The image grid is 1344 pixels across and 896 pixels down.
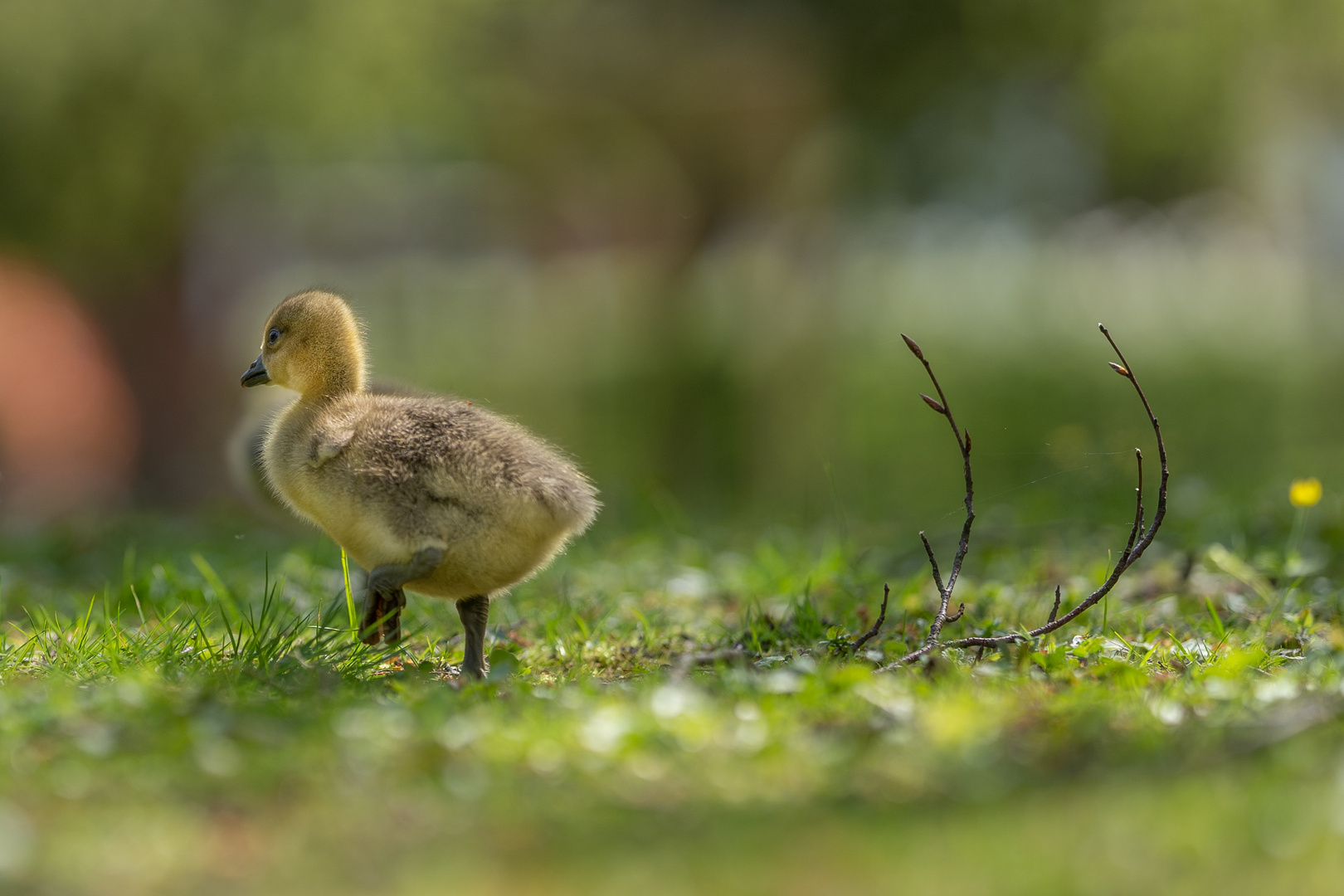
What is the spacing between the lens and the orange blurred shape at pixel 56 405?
13406 millimetres

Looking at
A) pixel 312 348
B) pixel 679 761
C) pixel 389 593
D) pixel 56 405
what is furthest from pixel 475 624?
pixel 56 405

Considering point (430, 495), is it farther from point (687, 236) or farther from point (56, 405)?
point (56, 405)

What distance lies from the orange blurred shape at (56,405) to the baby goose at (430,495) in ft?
28.7

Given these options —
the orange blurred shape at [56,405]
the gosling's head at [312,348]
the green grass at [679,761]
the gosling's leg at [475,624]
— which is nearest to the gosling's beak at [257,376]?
the gosling's head at [312,348]

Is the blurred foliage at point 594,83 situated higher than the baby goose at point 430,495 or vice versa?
the blurred foliage at point 594,83

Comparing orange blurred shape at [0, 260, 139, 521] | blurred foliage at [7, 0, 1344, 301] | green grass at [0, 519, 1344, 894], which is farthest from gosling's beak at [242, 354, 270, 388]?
blurred foliage at [7, 0, 1344, 301]

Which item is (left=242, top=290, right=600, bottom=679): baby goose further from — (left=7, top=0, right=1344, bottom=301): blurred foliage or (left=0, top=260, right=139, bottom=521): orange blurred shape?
(left=7, top=0, right=1344, bottom=301): blurred foliage

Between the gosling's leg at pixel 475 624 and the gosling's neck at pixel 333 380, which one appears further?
the gosling's neck at pixel 333 380

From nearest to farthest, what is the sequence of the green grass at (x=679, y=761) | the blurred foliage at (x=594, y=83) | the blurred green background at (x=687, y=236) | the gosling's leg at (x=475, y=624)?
the green grass at (x=679, y=761)
the gosling's leg at (x=475, y=624)
the blurred foliage at (x=594, y=83)
the blurred green background at (x=687, y=236)

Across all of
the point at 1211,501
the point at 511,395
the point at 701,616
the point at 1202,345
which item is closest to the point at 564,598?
the point at 701,616

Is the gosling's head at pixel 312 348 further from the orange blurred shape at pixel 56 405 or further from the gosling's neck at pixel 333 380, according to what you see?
the orange blurred shape at pixel 56 405

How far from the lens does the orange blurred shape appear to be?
13406 mm

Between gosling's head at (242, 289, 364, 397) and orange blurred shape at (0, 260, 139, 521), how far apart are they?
27.4 ft

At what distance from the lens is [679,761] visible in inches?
128
